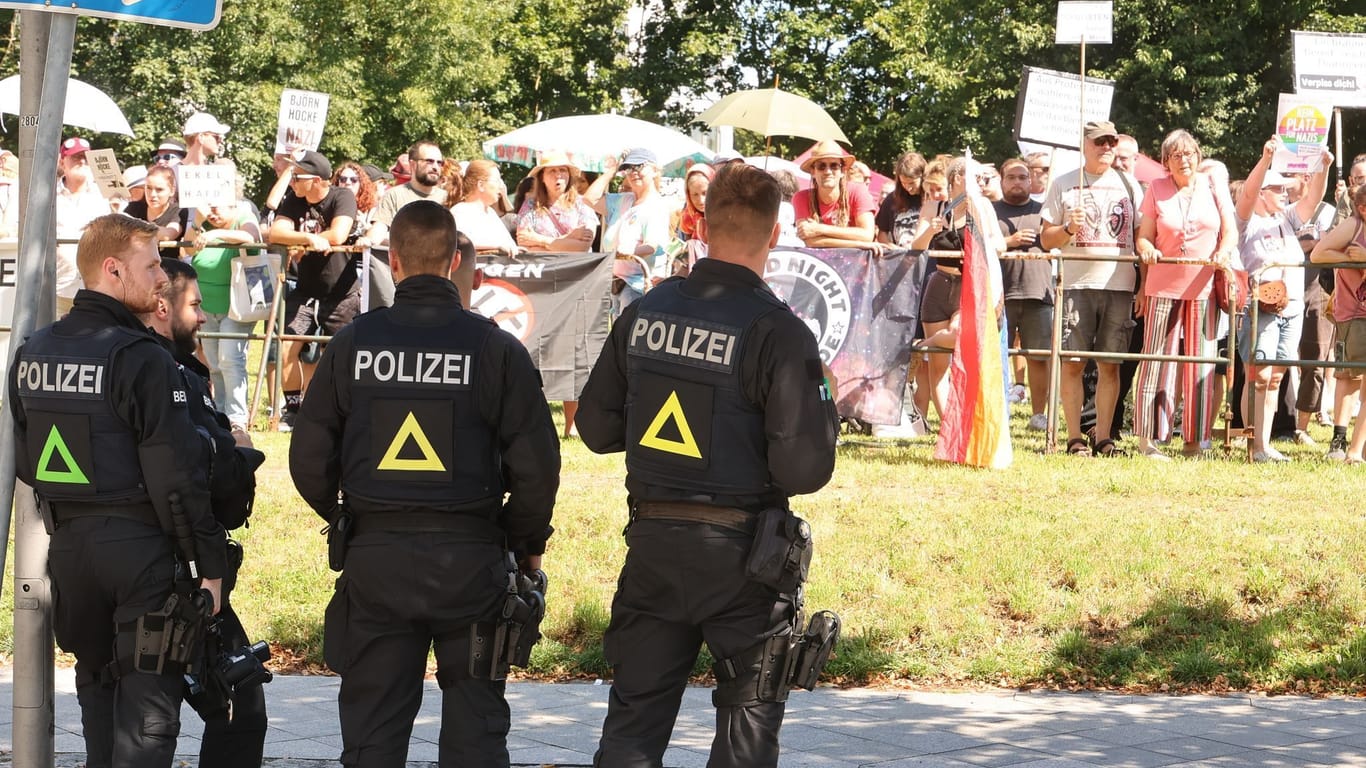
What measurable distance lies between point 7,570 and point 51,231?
4941 mm

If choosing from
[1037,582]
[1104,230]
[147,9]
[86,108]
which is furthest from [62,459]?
[86,108]

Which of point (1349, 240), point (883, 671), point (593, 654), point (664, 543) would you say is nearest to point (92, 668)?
point (664, 543)

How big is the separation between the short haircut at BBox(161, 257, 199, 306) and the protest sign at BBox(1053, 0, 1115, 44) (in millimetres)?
8238

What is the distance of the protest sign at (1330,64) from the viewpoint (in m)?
12.9

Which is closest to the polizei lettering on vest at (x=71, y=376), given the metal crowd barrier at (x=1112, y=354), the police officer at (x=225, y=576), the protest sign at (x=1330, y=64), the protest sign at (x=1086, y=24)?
the police officer at (x=225, y=576)

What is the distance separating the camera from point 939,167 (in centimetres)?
1266

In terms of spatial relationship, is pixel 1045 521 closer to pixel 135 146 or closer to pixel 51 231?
pixel 51 231

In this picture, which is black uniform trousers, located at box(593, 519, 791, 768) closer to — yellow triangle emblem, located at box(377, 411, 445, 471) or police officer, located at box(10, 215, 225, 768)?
yellow triangle emblem, located at box(377, 411, 445, 471)

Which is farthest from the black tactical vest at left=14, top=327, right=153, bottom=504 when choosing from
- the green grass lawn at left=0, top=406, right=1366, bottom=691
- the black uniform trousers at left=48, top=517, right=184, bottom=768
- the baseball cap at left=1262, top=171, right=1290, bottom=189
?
the baseball cap at left=1262, top=171, right=1290, bottom=189

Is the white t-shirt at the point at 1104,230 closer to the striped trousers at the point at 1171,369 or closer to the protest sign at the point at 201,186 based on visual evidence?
the striped trousers at the point at 1171,369

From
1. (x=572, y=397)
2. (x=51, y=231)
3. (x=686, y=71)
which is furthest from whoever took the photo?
(x=686, y=71)

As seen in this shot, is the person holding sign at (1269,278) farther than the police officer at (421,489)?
Yes

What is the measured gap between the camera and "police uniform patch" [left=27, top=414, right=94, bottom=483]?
16.0 feet

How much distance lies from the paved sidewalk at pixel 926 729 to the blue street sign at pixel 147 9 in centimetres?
270
